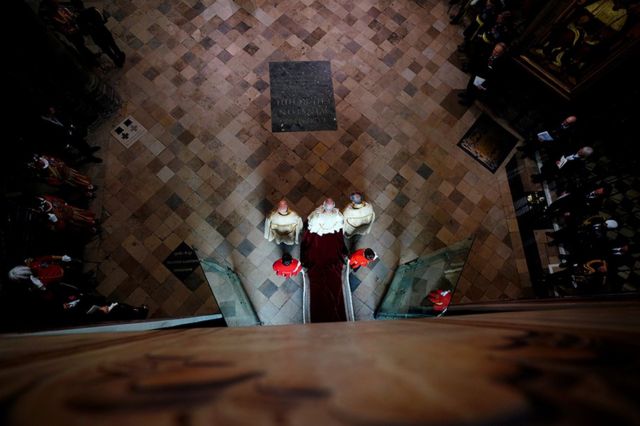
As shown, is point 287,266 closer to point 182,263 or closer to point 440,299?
point 182,263

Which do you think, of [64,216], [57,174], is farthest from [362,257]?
[57,174]

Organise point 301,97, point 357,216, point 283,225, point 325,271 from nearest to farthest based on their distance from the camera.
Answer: point 325,271 < point 283,225 < point 357,216 < point 301,97

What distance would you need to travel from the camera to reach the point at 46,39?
6.03 metres

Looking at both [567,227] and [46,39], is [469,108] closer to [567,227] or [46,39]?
[567,227]

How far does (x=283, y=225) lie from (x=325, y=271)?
112 centimetres

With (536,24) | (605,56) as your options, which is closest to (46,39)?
(536,24)

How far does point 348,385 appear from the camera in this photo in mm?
524

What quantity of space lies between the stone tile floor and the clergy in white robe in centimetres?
49

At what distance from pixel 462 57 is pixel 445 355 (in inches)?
359

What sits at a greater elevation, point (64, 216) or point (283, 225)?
point (64, 216)

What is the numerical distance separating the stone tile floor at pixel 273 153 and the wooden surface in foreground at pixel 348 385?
5.35 meters

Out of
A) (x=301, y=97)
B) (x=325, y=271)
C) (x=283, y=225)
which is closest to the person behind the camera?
(x=325, y=271)

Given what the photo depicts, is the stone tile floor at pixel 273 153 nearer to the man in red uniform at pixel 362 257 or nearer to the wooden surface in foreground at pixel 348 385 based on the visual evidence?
the man in red uniform at pixel 362 257

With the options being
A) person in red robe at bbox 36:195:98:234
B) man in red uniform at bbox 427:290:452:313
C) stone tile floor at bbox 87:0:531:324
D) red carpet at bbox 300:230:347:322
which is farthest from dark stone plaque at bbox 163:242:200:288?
man in red uniform at bbox 427:290:452:313
